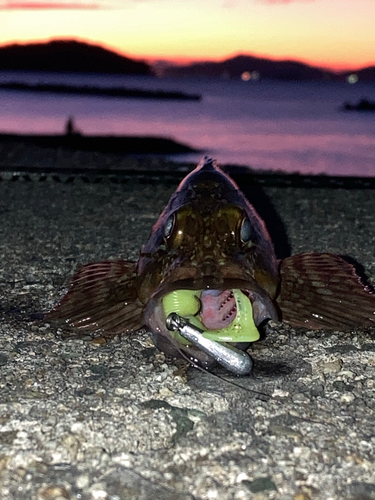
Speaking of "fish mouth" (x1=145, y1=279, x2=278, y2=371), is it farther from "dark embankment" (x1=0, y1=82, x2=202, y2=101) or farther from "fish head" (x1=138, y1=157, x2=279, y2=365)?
"dark embankment" (x1=0, y1=82, x2=202, y2=101)

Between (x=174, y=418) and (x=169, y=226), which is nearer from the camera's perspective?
(x=174, y=418)

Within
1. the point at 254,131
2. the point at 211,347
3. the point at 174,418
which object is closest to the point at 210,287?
the point at 211,347

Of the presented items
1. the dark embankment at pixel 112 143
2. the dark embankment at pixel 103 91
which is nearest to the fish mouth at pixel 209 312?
the dark embankment at pixel 112 143

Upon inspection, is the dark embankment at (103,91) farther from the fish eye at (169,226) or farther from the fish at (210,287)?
the fish eye at (169,226)

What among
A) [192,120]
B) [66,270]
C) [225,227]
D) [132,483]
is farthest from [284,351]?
[192,120]

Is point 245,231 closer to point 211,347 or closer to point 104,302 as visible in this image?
point 211,347

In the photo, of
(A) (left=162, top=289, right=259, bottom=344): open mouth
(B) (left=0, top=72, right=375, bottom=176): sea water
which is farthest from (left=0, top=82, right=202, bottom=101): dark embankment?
(A) (left=162, top=289, right=259, bottom=344): open mouth
